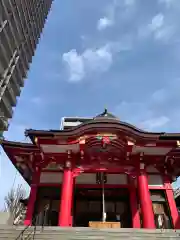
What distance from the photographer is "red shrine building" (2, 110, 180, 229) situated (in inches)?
512

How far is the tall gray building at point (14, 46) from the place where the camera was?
3161 centimetres

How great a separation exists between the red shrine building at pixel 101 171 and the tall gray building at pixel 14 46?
65.9 feet

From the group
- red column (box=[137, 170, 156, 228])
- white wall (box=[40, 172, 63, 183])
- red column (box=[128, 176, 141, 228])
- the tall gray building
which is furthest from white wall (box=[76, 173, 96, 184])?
the tall gray building

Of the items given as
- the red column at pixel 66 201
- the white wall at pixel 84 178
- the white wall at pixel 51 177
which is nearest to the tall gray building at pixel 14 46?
the white wall at pixel 51 177

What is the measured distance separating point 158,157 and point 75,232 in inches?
280

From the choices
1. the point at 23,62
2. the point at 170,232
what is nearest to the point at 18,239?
the point at 170,232

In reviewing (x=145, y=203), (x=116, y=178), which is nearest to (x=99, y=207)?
(x=116, y=178)

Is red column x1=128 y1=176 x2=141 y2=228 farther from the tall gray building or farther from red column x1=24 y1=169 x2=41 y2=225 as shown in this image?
the tall gray building

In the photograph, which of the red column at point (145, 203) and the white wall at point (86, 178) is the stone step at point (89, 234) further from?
the white wall at point (86, 178)

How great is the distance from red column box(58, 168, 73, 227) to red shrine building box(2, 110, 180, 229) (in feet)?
0.19

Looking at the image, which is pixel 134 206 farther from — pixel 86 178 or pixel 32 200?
pixel 32 200

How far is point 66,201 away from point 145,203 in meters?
4.22

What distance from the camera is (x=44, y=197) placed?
14.0m

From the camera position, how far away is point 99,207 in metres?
14.2
